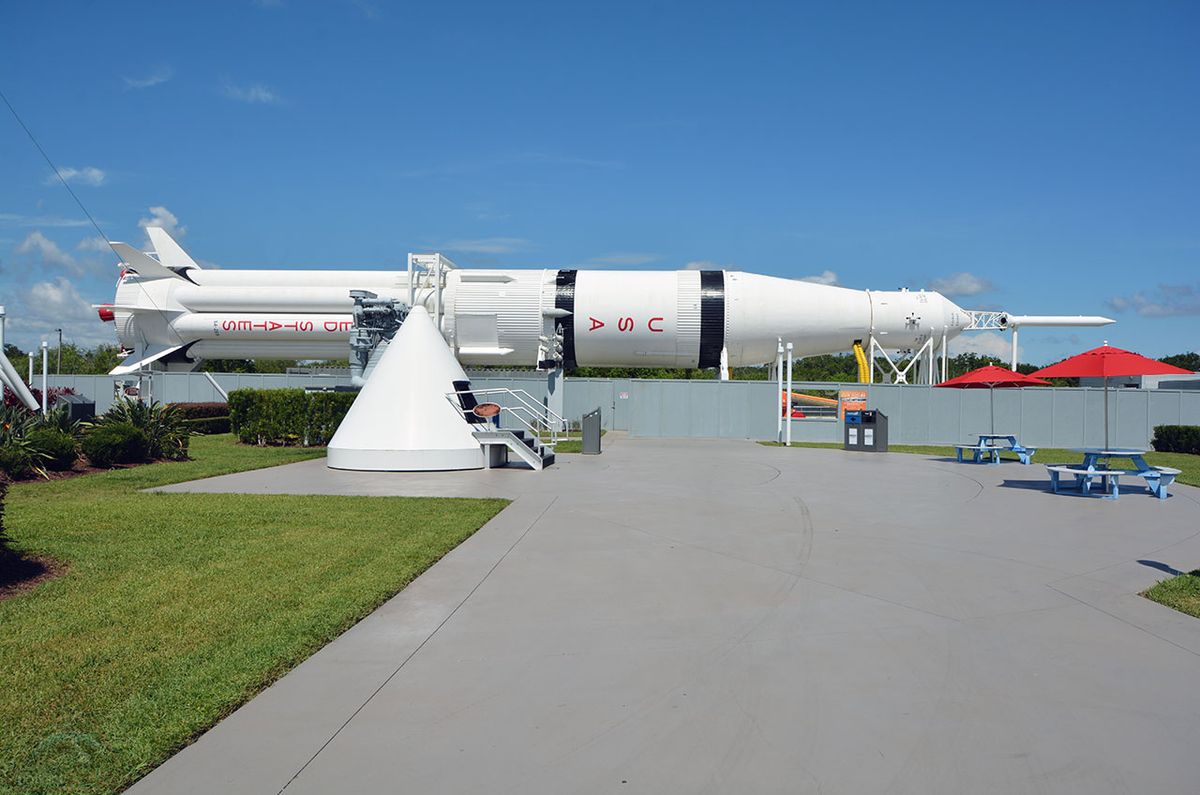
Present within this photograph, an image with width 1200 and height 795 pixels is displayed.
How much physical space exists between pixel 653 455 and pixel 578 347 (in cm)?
1187

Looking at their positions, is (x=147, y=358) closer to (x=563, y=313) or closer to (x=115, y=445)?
(x=563, y=313)

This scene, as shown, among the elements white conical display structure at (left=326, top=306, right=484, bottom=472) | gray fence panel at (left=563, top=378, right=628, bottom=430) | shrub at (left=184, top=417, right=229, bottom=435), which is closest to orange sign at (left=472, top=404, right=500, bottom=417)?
white conical display structure at (left=326, top=306, right=484, bottom=472)

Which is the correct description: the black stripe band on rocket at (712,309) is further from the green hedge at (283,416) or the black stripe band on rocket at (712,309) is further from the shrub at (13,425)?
the shrub at (13,425)

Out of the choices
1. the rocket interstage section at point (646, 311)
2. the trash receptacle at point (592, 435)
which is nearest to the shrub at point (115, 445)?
the trash receptacle at point (592, 435)

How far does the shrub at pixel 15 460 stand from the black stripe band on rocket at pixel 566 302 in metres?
19.3

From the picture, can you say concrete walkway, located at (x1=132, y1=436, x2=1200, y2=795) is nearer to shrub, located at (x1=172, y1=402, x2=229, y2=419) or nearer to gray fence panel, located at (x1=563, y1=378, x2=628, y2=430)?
shrub, located at (x1=172, y1=402, x2=229, y2=419)

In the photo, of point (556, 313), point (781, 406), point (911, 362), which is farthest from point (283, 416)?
point (911, 362)

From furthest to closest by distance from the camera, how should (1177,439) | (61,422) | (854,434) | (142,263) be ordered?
(142,263)
(1177,439)
(854,434)
(61,422)

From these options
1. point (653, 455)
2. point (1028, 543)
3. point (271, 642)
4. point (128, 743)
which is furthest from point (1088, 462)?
point (128, 743)

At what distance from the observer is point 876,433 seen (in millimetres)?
24156

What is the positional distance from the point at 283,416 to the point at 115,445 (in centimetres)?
659

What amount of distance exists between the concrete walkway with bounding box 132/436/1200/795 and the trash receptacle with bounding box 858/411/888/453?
14396 millimetres

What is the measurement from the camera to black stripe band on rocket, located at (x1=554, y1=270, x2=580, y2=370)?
31.2 meters

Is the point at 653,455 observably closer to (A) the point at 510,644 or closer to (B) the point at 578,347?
(B) the point at 578,347
